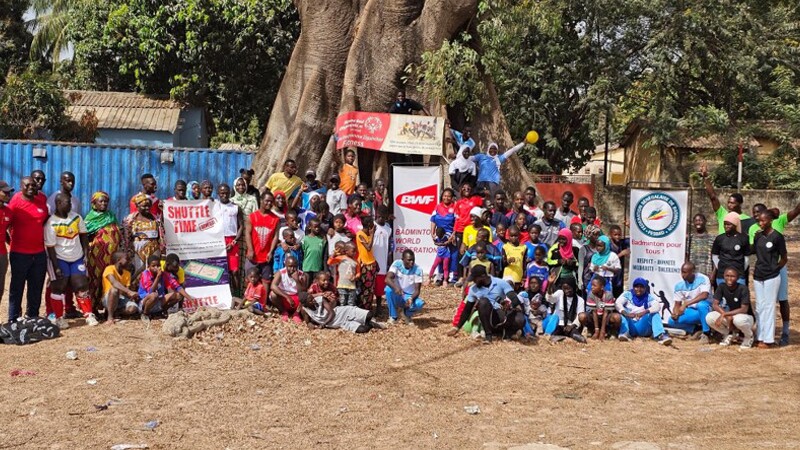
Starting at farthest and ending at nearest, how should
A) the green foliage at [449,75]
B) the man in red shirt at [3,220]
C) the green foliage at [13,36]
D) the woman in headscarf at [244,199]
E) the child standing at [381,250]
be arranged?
1. the green foliage at [13,36]
2. the green foliage at [449,75]
3. the woman in headscarf at [244,199]
4. the child standing at [381,250]
5. the man in red shirt at [3,220]

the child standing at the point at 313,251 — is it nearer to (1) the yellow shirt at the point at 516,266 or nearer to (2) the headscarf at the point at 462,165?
(1) the yellow shirt at the point at 516,266

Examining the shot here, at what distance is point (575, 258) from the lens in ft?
33.6

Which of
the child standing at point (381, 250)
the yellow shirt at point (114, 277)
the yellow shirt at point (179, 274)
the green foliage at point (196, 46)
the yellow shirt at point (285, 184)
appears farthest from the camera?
the green foliage at point (196, 46)

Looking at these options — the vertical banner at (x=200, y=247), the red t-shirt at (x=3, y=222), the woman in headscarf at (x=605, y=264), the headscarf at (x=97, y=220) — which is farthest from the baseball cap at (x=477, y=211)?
the red t-shirt at (x=3, y=222)

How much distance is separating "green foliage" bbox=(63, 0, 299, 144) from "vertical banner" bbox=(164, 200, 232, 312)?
544 inches

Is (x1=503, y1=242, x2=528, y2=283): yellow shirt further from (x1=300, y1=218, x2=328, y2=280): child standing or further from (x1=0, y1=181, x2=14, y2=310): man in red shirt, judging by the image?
(x1=0, y1=181, x2=14, y2=310): man in red shirt

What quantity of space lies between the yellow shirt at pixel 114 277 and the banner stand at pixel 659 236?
5.95 metres

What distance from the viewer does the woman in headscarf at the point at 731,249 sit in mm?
→ 9727

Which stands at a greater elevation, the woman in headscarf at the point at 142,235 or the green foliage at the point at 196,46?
the green foliage at the point at 196,46

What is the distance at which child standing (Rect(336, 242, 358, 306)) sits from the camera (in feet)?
31.2

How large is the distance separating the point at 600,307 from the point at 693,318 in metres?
1.14

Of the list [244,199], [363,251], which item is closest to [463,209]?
[363,251]

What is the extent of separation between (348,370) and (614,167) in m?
38.6

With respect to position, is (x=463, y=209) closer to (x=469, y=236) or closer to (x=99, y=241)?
(x=469, y=236)
